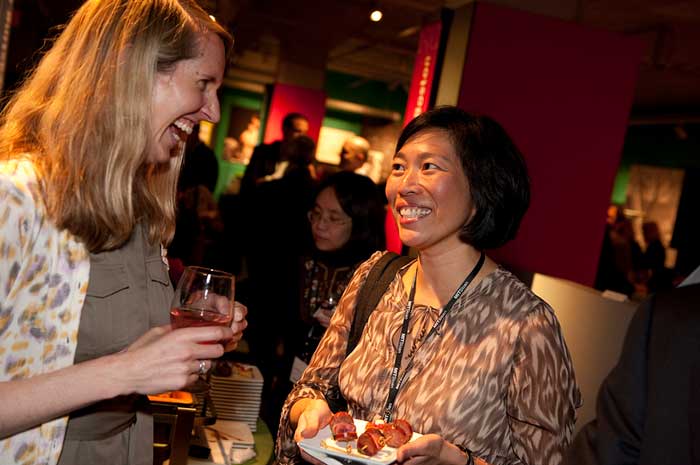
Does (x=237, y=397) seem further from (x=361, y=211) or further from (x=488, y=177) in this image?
(x=488, y=177)

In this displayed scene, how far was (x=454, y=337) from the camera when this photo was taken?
6.57 ft

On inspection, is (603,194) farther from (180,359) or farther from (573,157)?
(180,359)

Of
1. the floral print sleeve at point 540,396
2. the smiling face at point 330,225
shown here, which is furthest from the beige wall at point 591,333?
the floral print sleeve at point 540,396

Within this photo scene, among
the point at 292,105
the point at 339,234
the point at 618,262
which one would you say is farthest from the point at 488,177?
the point at 292,105

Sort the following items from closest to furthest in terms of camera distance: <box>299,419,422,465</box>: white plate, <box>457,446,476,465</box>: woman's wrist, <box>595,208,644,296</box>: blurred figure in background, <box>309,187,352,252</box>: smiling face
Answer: <box>299,419,422,465</box>: white plate
<box>457,446,476,465</box>: woman's wrist
<box>309,187,352,252</box>: smiling face
<box>595,208,644,296</box>: blurred figure in background

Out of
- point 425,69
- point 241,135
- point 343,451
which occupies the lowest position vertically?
point 343,451

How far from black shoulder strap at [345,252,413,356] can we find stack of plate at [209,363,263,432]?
96 centimetres

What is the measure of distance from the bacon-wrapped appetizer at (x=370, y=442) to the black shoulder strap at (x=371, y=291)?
507mm

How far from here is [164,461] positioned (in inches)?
102

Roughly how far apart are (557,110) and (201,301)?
3.78 m

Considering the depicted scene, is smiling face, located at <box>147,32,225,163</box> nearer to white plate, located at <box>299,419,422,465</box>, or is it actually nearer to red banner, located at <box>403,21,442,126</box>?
white plate, located at <box>299,419,422,465</box>

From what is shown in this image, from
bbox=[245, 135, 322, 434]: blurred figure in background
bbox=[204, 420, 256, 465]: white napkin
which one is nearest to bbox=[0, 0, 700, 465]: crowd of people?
bbox=[204, 420, 256, 465]: white napkin

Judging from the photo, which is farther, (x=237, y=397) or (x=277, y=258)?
(x=277, y=258)

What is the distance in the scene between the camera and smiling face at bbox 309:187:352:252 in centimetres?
368
